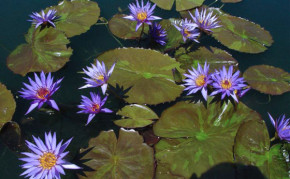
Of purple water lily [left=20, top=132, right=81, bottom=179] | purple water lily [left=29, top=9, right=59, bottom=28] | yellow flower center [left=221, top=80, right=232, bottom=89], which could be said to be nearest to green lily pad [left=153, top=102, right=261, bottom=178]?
yellow flower center [left=221, top=80, right=232, bottom=89]

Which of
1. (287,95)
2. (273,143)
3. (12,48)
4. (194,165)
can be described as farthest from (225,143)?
(12,48)

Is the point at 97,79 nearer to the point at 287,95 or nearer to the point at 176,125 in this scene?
the point at 176,125

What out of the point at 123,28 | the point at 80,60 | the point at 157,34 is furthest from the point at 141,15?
the point at 80,60

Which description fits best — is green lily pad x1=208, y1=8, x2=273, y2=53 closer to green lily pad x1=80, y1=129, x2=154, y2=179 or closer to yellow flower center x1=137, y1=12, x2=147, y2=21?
yellow flower center x1=137, y1=12, x2=147, y2=21

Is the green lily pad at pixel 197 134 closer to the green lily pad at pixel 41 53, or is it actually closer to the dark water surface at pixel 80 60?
the dark water surface at pixel 80 60

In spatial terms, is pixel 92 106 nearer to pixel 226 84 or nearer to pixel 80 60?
pixel 80 60

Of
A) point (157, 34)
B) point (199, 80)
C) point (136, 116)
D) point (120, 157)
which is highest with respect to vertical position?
point (157, 34)
